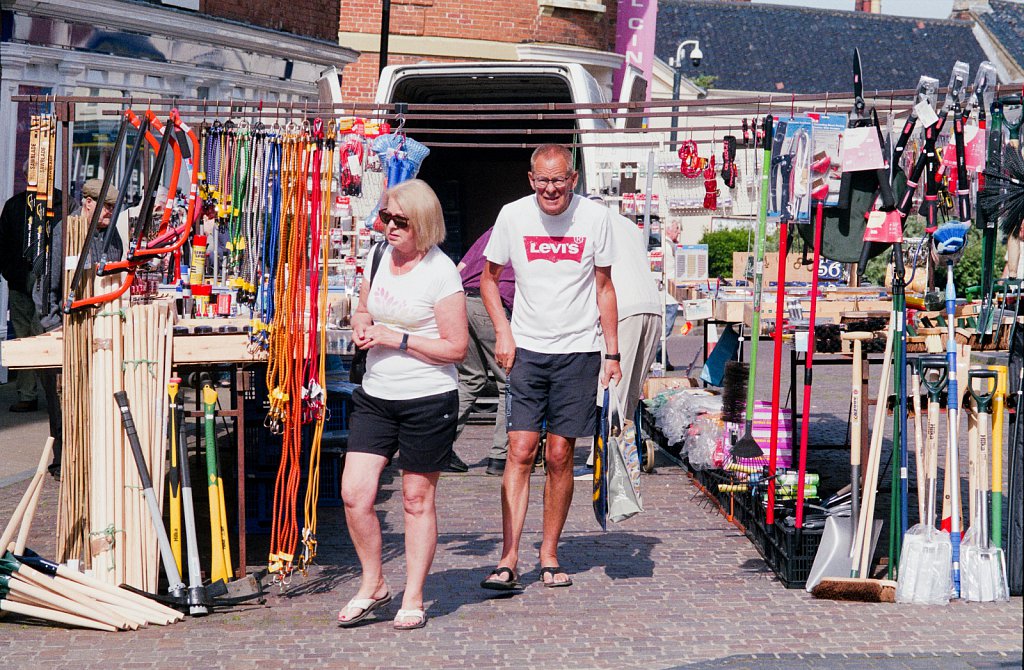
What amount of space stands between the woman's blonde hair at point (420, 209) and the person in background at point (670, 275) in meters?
5.80

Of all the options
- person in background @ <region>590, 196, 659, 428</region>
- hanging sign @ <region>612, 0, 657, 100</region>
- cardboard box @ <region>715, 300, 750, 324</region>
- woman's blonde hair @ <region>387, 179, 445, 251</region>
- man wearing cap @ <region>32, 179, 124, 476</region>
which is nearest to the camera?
woman's blonde hair @ <region>387, 179, 445, 251</region>

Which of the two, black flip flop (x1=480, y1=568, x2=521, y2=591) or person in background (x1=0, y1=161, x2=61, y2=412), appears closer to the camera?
black flip flop (x1=480, y1=568, x2=521, y2=591)

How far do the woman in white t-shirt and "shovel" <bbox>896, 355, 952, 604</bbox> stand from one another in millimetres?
2095

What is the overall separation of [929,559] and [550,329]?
1954 millimetres

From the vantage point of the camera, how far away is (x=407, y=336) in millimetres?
5426

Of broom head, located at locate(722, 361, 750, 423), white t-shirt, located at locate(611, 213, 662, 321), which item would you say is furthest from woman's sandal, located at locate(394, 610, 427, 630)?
broom head, located at locate(722, 361, 750, 423)

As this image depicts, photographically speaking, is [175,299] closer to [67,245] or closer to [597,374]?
[67,245]

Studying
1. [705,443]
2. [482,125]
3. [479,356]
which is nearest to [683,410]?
[705,443]

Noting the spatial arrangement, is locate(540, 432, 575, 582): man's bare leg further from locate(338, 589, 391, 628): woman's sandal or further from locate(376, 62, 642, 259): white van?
locate(376, 62, 642, 259): white van

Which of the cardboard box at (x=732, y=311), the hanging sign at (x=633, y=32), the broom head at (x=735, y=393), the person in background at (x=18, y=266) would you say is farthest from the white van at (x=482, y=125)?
the hanging sign at (x=633, y=32)

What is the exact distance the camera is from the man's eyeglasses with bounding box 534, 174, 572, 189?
5.91 m

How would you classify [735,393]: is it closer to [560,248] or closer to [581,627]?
[560,248]

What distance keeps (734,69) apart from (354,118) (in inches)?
1797

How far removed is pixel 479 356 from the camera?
9.61 metres
